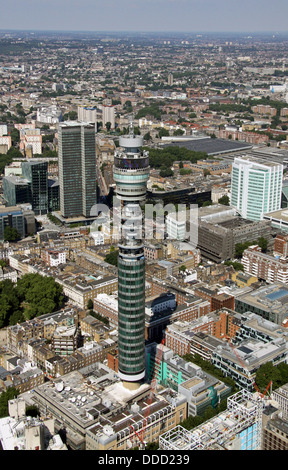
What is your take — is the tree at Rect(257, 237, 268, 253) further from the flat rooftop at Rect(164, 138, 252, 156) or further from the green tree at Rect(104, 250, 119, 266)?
the flat rooftop at Rect(164, 138, 252, 156)

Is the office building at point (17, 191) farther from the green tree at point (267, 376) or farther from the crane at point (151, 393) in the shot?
the green tree at point (267, 376)

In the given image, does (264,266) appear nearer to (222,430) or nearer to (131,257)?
(131,257)

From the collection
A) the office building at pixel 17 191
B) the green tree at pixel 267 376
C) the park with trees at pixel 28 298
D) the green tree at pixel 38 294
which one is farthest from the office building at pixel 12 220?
the green tree at pixel 267 376

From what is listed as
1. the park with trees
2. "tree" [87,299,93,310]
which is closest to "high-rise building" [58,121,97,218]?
the park with trees

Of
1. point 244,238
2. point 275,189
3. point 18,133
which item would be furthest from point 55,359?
point 18,133

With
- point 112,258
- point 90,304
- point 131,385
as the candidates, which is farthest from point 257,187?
point 131,385
